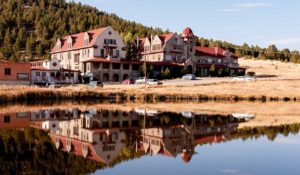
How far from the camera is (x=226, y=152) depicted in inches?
923

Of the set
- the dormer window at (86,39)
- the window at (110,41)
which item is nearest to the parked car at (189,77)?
the window at (110,41)

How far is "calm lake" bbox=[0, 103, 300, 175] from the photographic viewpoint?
18.9 metres

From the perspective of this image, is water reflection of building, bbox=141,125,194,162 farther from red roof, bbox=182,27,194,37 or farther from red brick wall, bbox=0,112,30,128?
red roof, bbox=182,27,194,37

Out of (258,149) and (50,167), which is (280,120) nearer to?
(258,149)

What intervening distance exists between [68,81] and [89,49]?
1107 centimetres

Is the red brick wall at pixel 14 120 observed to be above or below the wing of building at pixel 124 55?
below

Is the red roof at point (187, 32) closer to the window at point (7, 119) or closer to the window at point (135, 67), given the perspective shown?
the window at point (135, 67)

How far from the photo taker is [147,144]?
2511cm

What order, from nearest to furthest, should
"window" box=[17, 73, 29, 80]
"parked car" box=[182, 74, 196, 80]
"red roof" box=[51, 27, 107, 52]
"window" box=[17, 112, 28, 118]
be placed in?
"window" box=[17, 112, 28, 118] → "window" box=[17, 73, 29, 80] → "parked car" box=[182, 74, 196, 80] → "red roof" box=[51, 27, 107, 52]

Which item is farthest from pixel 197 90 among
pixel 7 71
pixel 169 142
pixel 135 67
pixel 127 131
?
pixel 169 142

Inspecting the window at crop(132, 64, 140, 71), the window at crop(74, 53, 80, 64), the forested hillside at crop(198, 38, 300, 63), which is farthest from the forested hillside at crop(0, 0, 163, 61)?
the window at crop(132, 64, 140, 71)

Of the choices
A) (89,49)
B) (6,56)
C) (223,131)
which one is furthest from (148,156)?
(6,56)

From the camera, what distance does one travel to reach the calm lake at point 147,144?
62.1ft

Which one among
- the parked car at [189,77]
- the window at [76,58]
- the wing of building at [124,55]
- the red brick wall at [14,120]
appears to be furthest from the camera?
the window at [76,58]
